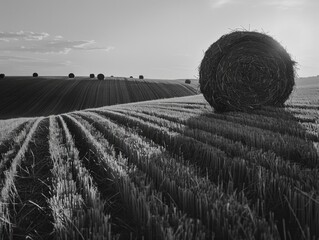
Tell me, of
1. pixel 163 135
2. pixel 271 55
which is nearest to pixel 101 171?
pixel 163 135

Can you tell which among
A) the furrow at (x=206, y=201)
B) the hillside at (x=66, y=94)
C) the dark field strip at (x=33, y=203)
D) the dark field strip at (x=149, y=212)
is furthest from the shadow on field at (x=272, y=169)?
the hillside at (x=66, y=94)

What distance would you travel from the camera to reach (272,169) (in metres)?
2.75

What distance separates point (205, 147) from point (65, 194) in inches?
71.8

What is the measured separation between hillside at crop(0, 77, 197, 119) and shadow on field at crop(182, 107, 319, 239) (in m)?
33.9

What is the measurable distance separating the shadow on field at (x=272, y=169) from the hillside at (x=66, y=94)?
111ft

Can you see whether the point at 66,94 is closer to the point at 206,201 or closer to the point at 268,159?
the point at 268,159

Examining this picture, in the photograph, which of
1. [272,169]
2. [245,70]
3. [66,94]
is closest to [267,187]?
[272,169]

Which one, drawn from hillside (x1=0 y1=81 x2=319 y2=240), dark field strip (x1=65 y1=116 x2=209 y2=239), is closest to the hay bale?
hillside (x1=0 y1=81 x2=319 y2=240)

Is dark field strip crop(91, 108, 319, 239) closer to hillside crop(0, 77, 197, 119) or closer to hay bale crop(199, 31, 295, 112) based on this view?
hay bale crop(199, 31, 295, 112)

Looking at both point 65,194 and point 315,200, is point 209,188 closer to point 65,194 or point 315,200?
point 315,200

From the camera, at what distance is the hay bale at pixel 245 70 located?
27.7ft

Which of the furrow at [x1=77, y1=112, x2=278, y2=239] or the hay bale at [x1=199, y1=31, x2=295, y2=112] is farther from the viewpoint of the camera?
the hay bale at [x1=199, y1=31, x2=295, y2=112]

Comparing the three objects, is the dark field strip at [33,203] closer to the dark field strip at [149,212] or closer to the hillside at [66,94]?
the dark field strip at [149,212]

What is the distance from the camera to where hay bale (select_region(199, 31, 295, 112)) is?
8.44 metres
